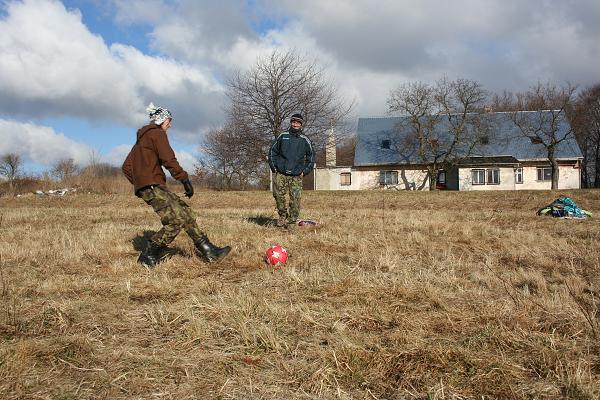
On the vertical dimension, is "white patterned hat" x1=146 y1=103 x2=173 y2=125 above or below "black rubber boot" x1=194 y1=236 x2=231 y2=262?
above

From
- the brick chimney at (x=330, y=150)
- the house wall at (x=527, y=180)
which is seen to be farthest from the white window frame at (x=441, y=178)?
the brick chimney at (x=330, y=150)

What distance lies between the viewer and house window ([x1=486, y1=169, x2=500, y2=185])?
1669 inches

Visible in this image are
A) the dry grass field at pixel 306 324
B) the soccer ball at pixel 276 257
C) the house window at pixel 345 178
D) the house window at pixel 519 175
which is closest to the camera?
the dry grass field at pixel 306 324

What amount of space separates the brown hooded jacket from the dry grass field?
105 centimetres

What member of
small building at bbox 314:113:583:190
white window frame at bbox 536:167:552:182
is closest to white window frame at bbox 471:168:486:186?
small building at bbox 314:113:583:190

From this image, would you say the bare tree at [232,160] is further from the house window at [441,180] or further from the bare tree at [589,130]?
the bare tree at [589,130]

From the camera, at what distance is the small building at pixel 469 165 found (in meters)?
42.3

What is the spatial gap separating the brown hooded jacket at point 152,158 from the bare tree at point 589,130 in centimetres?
4936

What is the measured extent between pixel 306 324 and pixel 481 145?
4305 cm

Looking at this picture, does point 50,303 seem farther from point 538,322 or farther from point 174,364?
point 538,322

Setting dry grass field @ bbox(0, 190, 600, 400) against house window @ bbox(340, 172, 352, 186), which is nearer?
dry grass field @ bbox(0, 190, 600, 400)

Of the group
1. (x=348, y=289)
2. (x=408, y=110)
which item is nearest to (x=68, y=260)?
(x=348, y=289)

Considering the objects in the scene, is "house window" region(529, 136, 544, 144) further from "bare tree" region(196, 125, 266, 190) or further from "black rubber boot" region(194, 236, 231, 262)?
"black rubber boot" region(194, 236, 231, 262)

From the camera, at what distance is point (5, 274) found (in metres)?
5.25
